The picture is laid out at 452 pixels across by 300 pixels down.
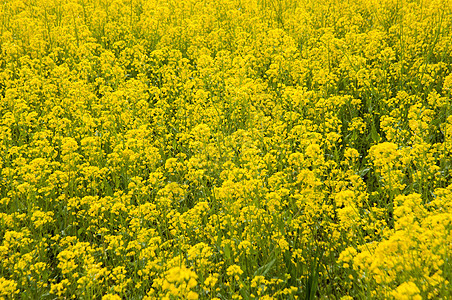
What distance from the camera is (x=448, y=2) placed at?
20.2ft

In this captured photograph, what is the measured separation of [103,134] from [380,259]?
3360 mm

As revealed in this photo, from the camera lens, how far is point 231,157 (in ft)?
12.6

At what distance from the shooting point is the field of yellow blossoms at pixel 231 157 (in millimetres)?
2732

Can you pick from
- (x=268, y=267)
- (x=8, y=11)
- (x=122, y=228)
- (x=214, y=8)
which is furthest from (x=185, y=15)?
(x=268, y=267)

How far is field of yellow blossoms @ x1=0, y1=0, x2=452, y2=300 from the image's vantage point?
273cm

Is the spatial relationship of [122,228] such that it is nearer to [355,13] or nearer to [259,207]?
[259,207]

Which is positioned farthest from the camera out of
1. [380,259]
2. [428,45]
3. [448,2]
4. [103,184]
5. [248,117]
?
[448,2]

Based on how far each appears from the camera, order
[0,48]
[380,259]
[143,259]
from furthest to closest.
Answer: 1. [0,48]
2. [143,259]
3. [380,259]

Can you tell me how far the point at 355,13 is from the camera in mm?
7164

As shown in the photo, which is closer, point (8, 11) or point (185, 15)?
point (185, 15)

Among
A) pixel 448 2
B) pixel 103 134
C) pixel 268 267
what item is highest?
pixel 448 2

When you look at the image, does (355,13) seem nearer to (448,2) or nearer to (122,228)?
(448,2)

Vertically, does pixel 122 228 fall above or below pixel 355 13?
below

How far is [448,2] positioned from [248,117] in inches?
149
